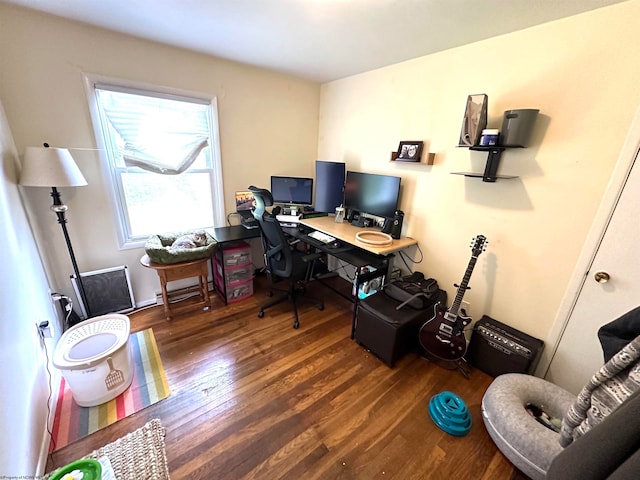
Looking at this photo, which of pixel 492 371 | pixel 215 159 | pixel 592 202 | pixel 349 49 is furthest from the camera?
pixel 215 159

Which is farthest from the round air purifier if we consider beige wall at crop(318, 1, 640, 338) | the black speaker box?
beige wall at crop(318, 1, 640, 338)

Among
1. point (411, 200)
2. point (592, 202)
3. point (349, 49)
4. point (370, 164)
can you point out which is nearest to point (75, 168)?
point (349, 49)

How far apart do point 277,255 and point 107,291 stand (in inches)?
62.2

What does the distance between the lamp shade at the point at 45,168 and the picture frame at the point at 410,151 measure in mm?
2564

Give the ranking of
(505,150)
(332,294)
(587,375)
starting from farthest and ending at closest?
(332,294)
(505,150)
(587,375)

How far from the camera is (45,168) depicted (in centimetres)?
164

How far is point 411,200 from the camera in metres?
2.40

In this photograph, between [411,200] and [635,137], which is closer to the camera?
[635,137]

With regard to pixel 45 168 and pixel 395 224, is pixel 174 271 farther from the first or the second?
pixel 395 224

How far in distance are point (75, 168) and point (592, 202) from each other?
336 centimetres

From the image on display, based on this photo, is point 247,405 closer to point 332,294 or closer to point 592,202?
point 332,294

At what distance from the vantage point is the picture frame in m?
2.20

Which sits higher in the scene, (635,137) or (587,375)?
(635,137)

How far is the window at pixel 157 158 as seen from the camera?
2117 millimetres
